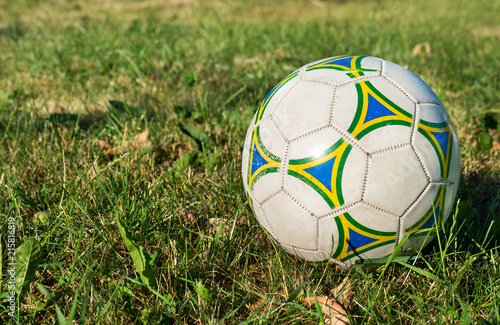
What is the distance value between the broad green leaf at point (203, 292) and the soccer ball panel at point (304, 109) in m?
0.77

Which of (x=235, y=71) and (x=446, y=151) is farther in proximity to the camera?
(x=235, y=71)

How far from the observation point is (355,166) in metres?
1.74

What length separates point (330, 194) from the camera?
176 cm

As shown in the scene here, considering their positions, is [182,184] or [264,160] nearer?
[264,160]

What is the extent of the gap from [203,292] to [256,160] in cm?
66

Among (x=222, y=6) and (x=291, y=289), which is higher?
(x=222, y=6)

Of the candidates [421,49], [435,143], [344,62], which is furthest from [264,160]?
[421,49]

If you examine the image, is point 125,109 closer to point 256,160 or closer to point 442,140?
point 256,160

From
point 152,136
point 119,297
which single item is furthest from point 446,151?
point 152,136

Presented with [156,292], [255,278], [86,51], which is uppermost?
[86,51]

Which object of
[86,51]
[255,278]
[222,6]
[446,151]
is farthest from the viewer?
[222,6]

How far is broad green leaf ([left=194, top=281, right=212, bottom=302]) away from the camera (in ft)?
5.85

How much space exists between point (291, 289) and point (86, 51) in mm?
3981

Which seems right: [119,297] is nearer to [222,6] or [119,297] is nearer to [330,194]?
[330,194]
